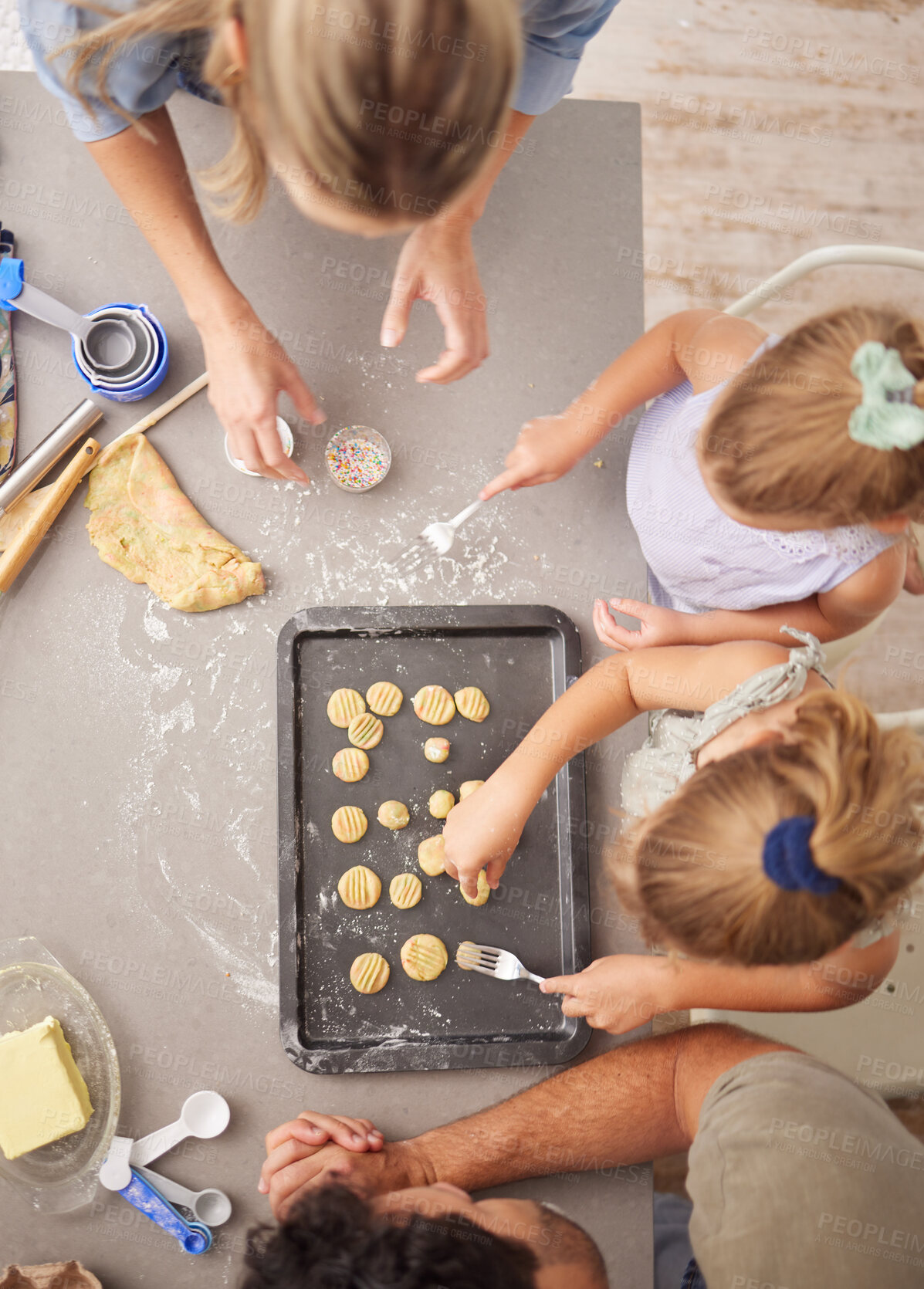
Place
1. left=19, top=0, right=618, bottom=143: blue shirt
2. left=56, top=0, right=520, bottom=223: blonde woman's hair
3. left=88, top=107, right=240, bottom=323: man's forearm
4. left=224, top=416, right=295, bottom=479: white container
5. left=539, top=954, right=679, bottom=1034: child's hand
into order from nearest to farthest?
left=56, top=0, right=520, bottom=223: blonde woman's hair, left=19, top=0, right=618, bottom=143: blue shirt, left=88, top=107, right=240, bottom=323: man's forearm, left=539, top=954, right=679, bottom=1034: child's hand, left=224, top=416, right=295, bottom=479: white container

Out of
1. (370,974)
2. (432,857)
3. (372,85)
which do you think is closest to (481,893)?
(432,857)

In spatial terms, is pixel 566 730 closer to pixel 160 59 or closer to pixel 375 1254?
pixel 375 1254

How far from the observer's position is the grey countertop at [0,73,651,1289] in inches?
48.6

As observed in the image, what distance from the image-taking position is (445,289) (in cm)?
121

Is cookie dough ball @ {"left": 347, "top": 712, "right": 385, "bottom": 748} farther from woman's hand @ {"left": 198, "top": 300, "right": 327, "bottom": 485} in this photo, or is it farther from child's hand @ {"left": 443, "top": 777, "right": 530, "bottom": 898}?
woman's hand @ {"left": 198, "top": 300, "right": 327, "bottom": 485}

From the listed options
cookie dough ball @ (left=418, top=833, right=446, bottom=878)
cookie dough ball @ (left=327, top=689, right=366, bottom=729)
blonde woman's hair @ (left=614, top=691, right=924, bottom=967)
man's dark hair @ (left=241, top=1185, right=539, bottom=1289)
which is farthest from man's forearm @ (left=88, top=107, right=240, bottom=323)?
man's dark hair @ (left=241, top=1185, right=539, bottom=1289)

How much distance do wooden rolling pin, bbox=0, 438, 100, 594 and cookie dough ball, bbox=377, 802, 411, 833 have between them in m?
0.69

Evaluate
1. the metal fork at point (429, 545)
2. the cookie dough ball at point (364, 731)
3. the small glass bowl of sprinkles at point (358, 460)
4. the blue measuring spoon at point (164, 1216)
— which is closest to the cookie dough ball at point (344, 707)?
the cookie dough ball at point (364, 731)

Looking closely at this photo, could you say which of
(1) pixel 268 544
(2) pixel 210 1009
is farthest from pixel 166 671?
(2) pixel 210 1009

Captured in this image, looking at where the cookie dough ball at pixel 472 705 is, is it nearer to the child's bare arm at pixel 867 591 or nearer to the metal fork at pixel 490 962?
the metal fork at pixel 490 962

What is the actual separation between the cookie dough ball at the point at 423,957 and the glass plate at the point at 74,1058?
1.49ft

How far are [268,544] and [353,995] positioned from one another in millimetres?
725

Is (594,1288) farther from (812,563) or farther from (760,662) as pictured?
(812,563)

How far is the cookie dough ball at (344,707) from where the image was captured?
129 cm
